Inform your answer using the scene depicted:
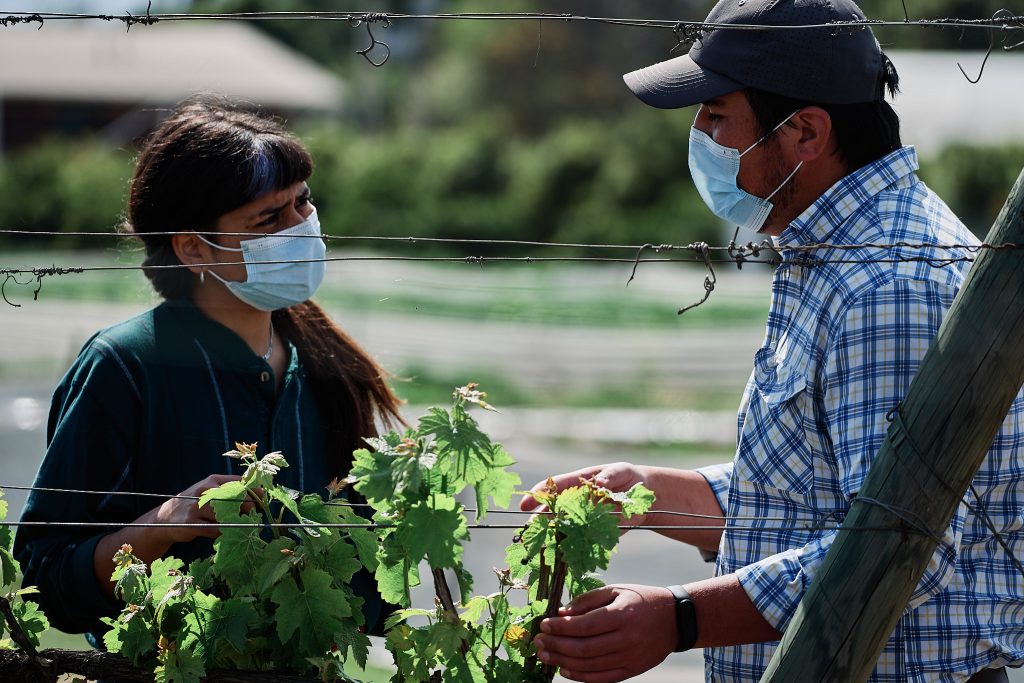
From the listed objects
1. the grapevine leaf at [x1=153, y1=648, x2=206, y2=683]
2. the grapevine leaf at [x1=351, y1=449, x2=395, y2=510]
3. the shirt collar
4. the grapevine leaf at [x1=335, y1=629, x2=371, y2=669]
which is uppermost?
the shirt collar

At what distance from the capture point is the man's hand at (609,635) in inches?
73.5

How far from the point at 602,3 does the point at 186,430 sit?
146ft

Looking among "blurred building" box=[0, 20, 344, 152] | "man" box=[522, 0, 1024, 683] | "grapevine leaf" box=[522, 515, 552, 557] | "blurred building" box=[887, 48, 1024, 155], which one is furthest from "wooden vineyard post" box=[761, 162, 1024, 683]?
"blurred building" box=[0, 20, 344, 152]

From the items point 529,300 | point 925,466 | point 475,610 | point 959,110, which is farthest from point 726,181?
point 959,110

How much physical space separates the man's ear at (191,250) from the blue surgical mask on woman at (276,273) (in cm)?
4

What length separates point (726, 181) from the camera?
229 centimetres

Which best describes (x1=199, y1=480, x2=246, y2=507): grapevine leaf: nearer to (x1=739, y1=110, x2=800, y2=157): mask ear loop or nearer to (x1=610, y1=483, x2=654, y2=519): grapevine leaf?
(x1=610, y1=483, x2=654, y2=519): grapevine leaf

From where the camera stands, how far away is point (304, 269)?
266 centimetres

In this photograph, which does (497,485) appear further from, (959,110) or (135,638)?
(959,110)

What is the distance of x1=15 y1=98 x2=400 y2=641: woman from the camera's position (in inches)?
91.4

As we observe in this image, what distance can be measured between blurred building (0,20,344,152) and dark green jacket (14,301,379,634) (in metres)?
30.2

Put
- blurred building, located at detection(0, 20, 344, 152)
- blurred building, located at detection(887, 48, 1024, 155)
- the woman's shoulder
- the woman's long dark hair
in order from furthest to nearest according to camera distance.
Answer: blurred building, located at detection(0, 20, 344, 152), blurred building, located at detection(887, 48, 1024, 155), the woman's long dark hair, the woman's shoulder

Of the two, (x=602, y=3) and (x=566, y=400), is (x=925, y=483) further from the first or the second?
(x=602, y=3)

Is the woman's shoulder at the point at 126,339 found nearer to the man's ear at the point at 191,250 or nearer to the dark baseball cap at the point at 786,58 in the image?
the man's ear at the point at 191,250
